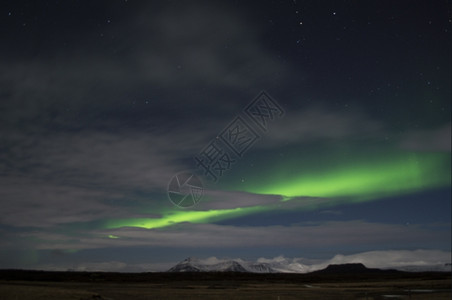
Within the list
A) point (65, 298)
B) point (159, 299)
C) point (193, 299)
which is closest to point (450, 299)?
point (193, 299)

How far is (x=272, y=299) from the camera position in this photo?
5625 cm

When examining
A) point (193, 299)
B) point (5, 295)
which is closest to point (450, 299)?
point (193, 299)

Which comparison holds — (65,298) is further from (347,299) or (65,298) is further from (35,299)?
(347,299)

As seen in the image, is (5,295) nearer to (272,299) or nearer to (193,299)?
(193,299)

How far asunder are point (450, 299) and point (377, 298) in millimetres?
10243

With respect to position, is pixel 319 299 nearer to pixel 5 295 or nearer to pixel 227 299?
pixel 227 299

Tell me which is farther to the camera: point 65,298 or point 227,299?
point 227,299

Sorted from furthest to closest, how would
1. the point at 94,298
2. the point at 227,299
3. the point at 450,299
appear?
the point at 227,299 → the point at 94,298 → the point at 450,299

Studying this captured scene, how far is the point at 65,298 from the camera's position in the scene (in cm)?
4950

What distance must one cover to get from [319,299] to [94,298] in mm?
31314

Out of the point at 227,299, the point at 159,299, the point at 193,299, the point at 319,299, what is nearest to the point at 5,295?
the point at 159,299

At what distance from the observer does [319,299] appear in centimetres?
5494

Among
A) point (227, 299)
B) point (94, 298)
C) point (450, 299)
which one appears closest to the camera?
point (450, 299)

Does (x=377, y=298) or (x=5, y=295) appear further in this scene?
(x=377, y=298)
